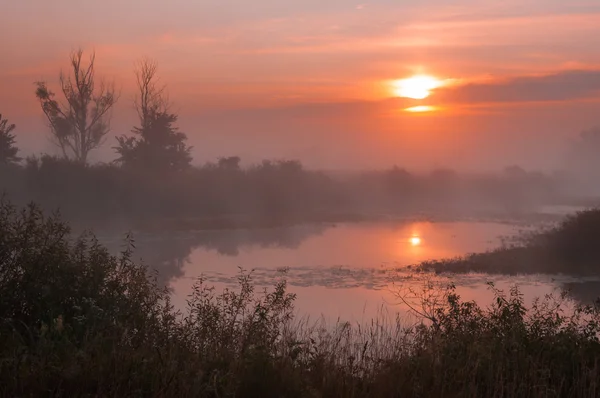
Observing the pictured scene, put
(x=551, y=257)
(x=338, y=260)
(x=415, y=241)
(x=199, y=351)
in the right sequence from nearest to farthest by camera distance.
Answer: (x=199, y=351) < (x=338, y=260) < (x=551, y=257) < (x=415, y=241)

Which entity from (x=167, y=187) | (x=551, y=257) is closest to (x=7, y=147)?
(x=167, y=187)

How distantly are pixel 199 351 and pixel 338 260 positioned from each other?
19916 mm

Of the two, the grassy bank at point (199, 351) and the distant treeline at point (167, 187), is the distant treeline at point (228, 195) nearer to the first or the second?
the distant treeline at point (167, 187)

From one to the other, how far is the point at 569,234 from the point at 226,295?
2308cm

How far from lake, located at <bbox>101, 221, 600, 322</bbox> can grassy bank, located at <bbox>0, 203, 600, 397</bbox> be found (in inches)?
149

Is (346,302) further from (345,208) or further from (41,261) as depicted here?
(345,208)

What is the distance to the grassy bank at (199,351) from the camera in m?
6.04

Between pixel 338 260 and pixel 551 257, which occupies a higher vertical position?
pixel 551 257

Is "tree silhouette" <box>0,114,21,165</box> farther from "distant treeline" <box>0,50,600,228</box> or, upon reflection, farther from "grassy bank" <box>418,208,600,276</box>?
"grassy bank" <box>418,208,600,276</box>

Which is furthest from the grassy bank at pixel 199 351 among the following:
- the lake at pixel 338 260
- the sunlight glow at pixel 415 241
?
the sunlight glow at pixel 415 241

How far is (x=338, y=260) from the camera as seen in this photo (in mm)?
27078

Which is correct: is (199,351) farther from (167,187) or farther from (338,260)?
(167,187)

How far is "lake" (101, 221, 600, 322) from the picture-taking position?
61.9 ft

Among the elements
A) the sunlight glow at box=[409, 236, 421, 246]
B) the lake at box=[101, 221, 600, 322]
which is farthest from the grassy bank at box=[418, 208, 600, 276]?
the sunlight glow at box=[409, 236, 421, 246]
